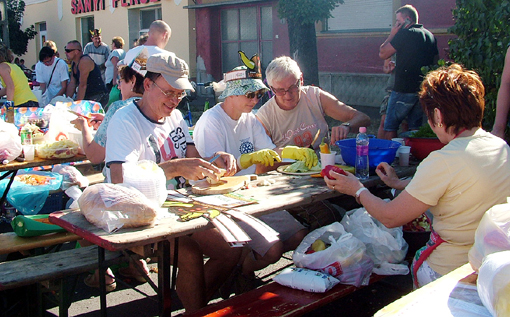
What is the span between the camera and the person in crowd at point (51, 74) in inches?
325

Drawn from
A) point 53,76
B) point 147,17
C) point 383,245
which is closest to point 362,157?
point 383,245

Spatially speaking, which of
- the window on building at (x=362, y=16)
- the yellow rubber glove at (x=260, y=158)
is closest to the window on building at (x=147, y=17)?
the window on building at (x=362, y=16)

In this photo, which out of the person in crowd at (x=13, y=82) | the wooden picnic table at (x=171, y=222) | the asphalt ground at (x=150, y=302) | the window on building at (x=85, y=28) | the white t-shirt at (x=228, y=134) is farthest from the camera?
the window on building at (x=85, y=28)

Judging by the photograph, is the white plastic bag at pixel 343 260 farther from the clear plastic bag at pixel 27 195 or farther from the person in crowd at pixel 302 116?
the clear plastic bag at pixel 27 195

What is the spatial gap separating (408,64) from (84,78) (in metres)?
4.94

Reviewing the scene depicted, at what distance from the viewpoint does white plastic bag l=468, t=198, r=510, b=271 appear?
5.45 feet

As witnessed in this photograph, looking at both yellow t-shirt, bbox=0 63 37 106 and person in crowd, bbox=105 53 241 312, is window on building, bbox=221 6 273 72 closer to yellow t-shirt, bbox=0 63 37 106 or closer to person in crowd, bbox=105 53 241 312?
yellow t-shirt, bbox=0 63 37 106

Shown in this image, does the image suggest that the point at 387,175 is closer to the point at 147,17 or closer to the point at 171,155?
the point at 171,155

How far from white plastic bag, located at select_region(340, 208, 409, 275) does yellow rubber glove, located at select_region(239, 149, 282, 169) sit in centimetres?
72

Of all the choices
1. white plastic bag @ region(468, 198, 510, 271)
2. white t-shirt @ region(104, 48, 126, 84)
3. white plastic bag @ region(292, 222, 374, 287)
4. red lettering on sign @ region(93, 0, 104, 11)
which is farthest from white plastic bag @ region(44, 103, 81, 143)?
red lettering on sign @ region(93, 0, 104, 11)

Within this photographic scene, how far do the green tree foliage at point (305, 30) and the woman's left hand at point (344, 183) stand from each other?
27.6 feet

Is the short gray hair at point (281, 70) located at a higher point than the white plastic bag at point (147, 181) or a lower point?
higher

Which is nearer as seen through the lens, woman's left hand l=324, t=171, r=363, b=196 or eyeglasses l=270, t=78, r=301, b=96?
woman's left hand l=324, t=171, r=363, b=196

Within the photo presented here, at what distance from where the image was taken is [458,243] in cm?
240
